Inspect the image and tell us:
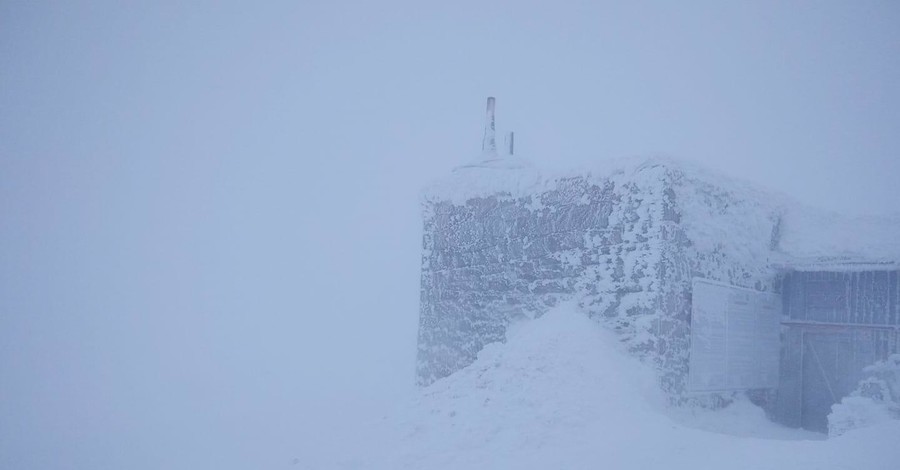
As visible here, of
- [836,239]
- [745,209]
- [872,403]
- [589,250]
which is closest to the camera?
[872,403]

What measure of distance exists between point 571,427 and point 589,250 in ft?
11.8

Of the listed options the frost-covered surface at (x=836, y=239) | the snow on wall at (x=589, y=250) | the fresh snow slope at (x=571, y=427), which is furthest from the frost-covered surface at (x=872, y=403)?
the snow on wall at (x=589, y=250)

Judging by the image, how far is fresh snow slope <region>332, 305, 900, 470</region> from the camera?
23.1 ft

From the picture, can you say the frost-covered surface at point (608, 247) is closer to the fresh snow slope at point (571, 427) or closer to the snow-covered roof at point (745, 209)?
the snow-covered roof at point (745, 209)

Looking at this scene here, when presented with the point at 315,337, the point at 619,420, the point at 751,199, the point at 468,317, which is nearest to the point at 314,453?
the point at 619,420

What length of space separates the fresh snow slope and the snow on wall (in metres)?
0.68

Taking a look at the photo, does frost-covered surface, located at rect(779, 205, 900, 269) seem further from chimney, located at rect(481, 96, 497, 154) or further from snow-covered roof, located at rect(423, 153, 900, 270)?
chimney, located at rect(481, 96, 497, 154)

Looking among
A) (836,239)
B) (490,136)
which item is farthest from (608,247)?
(836,239)

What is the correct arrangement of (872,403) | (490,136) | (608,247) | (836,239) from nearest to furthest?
1. (872,403)
2. (608,247)
3. (836,239)
4. (490,136)

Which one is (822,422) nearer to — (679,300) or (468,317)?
(679,300)

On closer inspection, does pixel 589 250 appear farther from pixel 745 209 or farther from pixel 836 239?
pixel 836 239

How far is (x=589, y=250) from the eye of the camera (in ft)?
35.4

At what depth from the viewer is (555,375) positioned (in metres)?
9.08

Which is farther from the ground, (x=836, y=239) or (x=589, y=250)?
(x=836, y=239)
